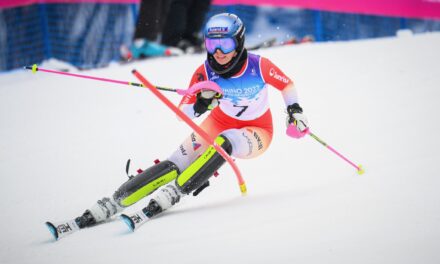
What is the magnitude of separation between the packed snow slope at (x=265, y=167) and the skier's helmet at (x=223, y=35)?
1119mm

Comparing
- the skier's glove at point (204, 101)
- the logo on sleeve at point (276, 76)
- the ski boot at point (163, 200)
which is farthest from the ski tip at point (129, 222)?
the logo on sleeve at point (276, 76)

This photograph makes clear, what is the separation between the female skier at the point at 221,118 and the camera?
14.1ft

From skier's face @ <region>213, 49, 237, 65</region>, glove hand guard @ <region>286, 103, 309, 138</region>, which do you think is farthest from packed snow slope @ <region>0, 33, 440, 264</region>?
skier's face @ <region>213, 49, 237, 65</region>

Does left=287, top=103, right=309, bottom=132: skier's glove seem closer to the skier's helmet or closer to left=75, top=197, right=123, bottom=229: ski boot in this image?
the skier's helmet

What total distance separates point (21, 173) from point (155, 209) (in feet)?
7.49

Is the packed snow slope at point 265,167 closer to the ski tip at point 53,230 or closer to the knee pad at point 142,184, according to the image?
the ski tip at point 53,230

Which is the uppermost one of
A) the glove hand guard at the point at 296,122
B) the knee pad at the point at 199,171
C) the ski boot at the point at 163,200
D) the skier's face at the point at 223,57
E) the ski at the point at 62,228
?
the skier's face at the point at 223,57

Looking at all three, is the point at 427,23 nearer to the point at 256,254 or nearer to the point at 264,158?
the point at 264,158

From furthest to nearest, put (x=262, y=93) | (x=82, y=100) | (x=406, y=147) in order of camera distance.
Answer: (x=82, y=100) < (x=406, y=147) < (x=262, y=93)

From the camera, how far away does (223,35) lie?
4.40 m

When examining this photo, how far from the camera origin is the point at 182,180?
425cm

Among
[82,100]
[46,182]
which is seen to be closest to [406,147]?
[46,182]

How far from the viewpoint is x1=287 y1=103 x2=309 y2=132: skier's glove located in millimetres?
4562

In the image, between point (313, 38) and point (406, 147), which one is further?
point (313, 38)
